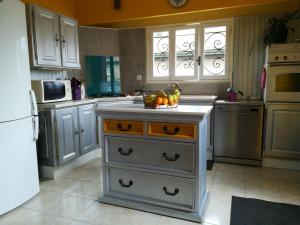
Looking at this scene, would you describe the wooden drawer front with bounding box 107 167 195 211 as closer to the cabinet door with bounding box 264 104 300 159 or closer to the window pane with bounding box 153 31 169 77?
the cabinet door with bounding box 264 104 300 159

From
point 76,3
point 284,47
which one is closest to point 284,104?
point 284,47

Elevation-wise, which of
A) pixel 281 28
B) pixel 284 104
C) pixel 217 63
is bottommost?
pixel 284 104

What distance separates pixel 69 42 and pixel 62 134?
144cm

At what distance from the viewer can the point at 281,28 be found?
3135 mm

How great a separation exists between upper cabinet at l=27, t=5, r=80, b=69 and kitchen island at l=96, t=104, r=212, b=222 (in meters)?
1.42

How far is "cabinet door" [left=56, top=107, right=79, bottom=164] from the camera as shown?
293 cm

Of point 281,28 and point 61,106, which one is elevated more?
point 281,28

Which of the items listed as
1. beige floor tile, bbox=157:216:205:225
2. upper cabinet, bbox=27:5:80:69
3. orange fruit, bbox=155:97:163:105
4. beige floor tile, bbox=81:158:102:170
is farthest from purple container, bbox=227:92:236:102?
upper cabinet, bbox=27:5:80:69

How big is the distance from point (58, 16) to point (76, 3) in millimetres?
914

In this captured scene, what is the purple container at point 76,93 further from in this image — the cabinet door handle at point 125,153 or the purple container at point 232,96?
the purple container at point 232,96

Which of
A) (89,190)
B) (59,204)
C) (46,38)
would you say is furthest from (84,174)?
(46,38)

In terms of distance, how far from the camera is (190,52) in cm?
405

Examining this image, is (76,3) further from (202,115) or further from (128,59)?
(202,115)

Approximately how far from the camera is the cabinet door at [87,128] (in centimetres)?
331
